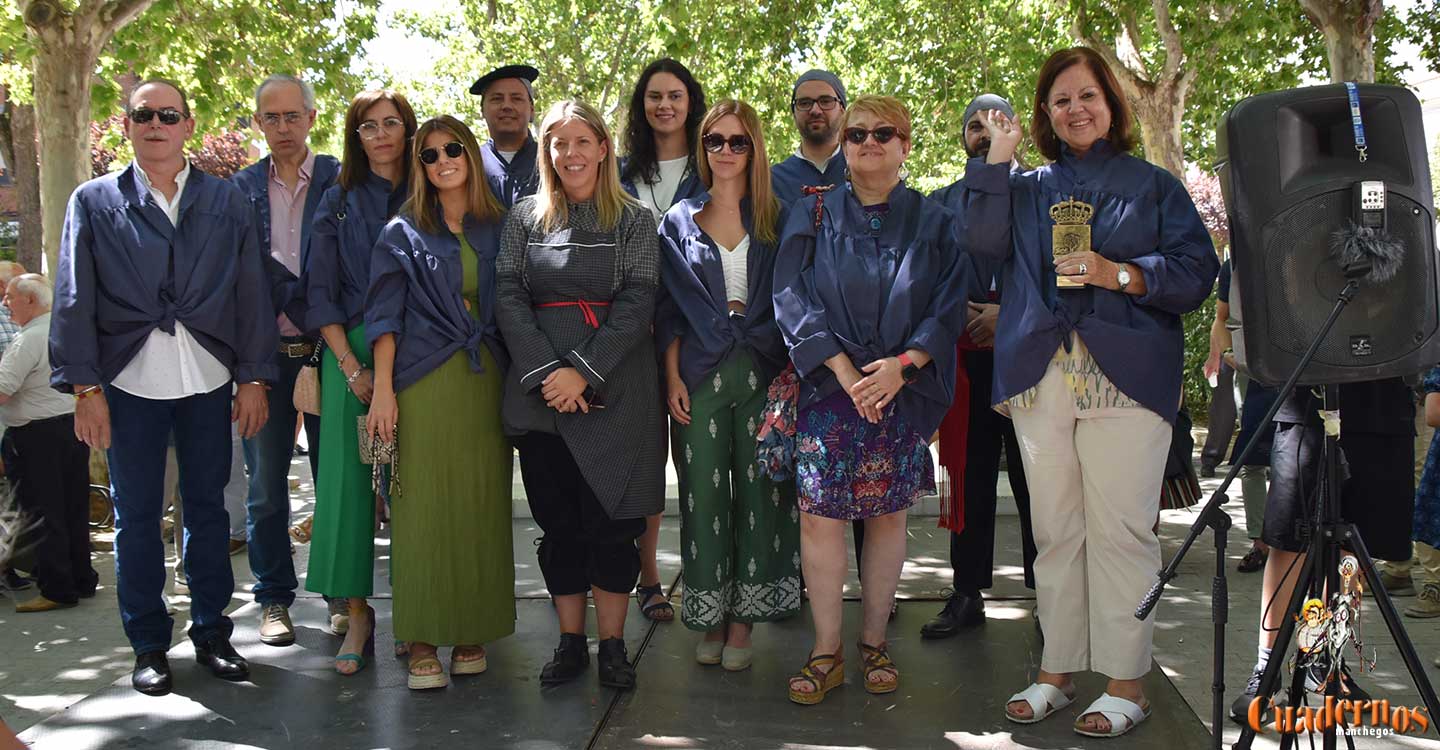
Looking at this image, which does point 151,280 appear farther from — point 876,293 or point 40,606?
point 876,293

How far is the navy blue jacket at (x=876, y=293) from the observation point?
4203 millimetres

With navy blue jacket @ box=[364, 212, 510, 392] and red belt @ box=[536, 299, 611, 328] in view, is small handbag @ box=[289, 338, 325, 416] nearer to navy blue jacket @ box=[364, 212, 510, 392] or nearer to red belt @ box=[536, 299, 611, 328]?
navy blue jacket @ box=[364, 212, 510, 392]

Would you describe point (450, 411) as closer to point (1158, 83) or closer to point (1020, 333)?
point (1020, 333)

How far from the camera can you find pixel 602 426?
4398mm

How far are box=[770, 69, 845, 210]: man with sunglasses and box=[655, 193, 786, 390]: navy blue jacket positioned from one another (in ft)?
2.71

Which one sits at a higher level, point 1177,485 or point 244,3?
point 244,3

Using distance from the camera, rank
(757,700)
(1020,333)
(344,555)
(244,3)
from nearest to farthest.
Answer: (1020,333) < (757,700) < (344,555) < (244,3)

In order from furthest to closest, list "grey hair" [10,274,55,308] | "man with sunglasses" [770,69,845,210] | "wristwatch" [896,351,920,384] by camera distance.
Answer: "grey hair" [10,274,55,308] < "man with sunglasses" [770,69,845,210] < "wristwatch" [896,351,920,384]

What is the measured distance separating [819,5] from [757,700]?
10075mm

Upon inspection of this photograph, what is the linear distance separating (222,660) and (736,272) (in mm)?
2404

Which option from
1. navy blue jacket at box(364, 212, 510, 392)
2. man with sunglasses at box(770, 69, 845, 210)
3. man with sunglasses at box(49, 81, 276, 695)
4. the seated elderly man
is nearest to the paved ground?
the seated elderly man

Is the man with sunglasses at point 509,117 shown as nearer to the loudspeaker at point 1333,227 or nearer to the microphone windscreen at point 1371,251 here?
the loudspeaker at point 1333,227

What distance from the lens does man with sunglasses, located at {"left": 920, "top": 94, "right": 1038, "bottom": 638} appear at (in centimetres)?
483

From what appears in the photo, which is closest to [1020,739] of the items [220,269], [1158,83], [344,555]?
[344,555]
